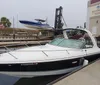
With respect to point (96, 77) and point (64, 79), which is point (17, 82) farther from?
point (96, 77)

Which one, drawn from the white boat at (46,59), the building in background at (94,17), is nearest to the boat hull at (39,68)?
the white boat at (46,59)

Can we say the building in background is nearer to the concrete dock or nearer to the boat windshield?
the boat windshield

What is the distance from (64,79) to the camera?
5.00m

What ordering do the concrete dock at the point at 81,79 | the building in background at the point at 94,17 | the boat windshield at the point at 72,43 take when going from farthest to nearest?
1. the building in background at the point at 94,17
2. the boat windshield at the point at 72,43
3. the concrete dock at the point at 81,79

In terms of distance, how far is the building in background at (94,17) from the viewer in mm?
25969

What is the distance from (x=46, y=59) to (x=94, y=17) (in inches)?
872

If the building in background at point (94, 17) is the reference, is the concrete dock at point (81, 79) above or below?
below

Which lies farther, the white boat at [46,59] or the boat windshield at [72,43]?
the boat windshield at [72,43]

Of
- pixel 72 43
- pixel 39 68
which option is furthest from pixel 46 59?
pixel 72 43

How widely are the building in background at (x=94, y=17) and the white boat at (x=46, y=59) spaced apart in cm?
1844

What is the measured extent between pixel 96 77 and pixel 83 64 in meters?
1.86

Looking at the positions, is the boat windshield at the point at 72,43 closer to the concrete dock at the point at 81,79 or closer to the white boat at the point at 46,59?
the white boat at the point at 46,59

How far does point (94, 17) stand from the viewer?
88.1ft

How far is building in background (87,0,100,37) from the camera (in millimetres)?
25969
